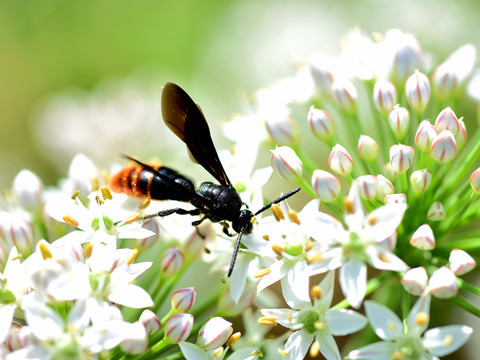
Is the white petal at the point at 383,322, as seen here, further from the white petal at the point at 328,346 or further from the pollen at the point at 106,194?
the pollen at the point at 106,194

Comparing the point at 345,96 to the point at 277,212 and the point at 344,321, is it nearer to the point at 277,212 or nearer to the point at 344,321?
the point at 277,212

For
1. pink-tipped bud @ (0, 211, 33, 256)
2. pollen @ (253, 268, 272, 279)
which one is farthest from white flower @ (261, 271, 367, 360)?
pink-tipped bud @ (0, 211, 33, 256)

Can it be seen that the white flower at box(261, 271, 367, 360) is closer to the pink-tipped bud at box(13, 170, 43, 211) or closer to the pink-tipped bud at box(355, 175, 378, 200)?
the pink-tipped bud at box(355, 175, 378, 200)

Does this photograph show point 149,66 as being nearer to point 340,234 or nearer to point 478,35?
point 478,35

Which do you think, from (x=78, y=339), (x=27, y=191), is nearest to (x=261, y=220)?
(x=78, y=339)

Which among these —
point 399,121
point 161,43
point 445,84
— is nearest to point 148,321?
point 399,121

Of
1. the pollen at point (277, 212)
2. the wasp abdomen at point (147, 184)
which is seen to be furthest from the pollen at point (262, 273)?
the wasp abdomen at point (147, 184)
